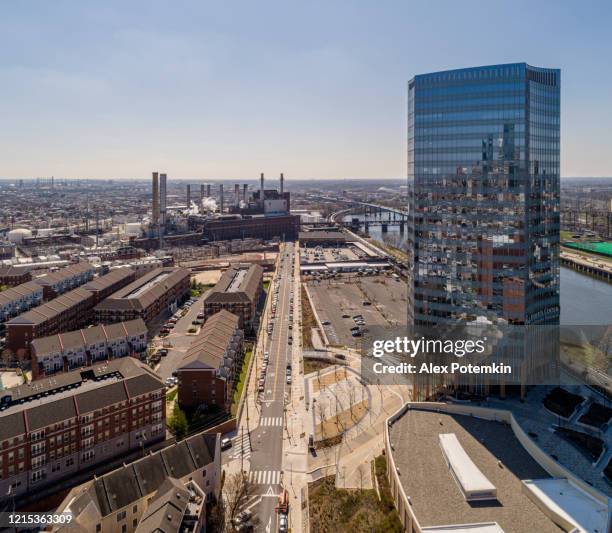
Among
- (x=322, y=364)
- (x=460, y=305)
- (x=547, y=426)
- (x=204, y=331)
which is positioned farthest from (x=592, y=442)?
(x=204, y=331)

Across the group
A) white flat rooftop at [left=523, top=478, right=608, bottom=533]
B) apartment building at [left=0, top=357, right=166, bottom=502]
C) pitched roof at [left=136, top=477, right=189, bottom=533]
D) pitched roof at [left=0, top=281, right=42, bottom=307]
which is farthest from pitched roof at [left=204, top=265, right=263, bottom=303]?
white flat rooftop at [left=523, top=478, right=608, bottom=533]

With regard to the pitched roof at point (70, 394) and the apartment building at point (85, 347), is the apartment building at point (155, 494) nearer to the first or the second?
the pitched roof at point (70, 394)

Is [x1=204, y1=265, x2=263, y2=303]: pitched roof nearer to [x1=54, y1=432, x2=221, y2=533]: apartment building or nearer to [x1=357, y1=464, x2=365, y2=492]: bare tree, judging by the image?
[x1=357, y1=464, x2=365, y2=492]: bare tree

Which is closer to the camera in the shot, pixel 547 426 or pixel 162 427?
pixel 547 426

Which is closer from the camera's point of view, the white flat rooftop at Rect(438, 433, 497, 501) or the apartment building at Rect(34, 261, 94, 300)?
the white flat rooftop at Rect(438, 433, 497, 501)

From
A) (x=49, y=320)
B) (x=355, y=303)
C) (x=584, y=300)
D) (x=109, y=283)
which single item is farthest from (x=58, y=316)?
(x=584, y=300)

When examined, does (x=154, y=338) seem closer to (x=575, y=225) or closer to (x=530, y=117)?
(x=530, y=117)

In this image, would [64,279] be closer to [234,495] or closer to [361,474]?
[234,495]
